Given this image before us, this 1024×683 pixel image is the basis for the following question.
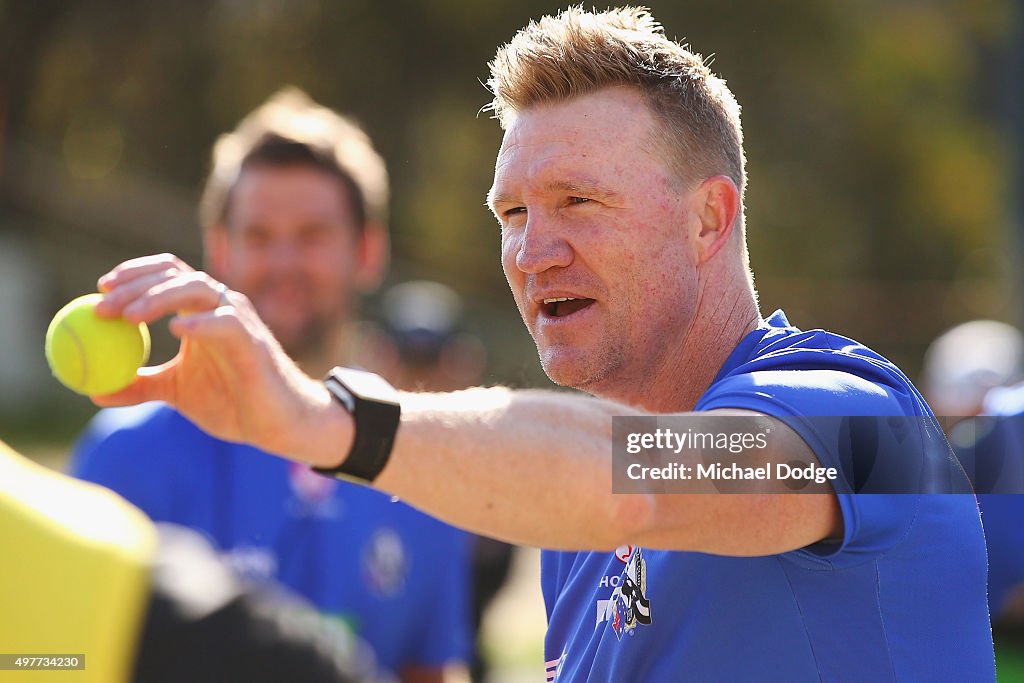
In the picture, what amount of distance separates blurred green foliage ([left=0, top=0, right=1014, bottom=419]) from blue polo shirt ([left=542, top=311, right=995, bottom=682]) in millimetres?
18852

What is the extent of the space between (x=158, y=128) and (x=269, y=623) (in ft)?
78.7

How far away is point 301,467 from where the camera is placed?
371 cm

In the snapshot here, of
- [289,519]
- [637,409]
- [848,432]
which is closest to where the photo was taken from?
[848,432]

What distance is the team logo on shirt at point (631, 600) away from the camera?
7.37 ft

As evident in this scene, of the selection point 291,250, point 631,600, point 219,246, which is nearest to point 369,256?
point 291,250

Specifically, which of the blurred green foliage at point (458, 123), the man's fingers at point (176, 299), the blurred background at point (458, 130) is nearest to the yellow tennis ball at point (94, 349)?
the man's fingers at point (176, 299)

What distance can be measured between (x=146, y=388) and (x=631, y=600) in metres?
1.01

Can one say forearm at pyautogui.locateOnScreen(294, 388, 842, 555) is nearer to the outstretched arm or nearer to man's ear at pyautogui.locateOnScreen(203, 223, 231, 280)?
the outstretched arm

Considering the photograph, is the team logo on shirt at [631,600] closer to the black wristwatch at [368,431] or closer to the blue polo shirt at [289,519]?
the black wristwatch at [368,431]

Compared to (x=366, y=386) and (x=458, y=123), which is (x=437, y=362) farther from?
(x=458, y=123)

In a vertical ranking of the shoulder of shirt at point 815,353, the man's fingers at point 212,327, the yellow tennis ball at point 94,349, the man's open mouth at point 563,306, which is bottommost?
the man's fingers at point 212,327

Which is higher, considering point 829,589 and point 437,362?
point 437,362

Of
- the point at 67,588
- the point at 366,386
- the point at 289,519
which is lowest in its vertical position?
the point at 67,588

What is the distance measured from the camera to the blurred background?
21.6 meters
